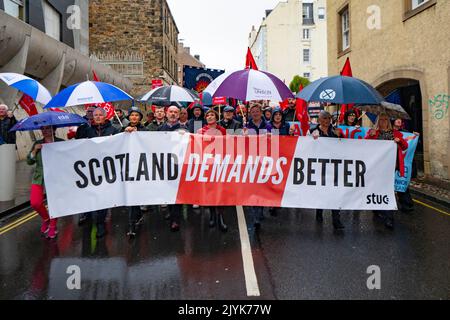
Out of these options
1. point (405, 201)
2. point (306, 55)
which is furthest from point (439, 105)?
point (306, 55)

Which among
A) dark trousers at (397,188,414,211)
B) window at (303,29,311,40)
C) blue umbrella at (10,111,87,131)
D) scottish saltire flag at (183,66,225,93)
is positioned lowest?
dark trousers at (397,188,414,211)

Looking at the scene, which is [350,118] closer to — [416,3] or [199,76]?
[416,3]

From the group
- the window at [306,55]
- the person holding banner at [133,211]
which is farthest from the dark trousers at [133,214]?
the window at [306,55]

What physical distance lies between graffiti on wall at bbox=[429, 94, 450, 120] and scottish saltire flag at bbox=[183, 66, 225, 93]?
688cm

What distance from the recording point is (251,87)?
5.74 metres

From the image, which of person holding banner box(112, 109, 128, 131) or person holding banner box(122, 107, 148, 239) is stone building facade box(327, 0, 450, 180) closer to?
person holding banner box(122, 107, 148, 239)

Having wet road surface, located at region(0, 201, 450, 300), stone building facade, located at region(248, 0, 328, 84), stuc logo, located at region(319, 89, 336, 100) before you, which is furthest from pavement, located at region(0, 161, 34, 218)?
stone building facade, located at region(248, 0, 328, 84)

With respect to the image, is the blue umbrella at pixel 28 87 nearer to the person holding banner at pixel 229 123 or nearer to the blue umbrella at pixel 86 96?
the blue umbrella at pixel 86 96

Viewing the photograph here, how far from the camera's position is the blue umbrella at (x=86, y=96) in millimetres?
5430

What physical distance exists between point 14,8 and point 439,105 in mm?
16865

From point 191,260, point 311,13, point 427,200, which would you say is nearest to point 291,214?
point 191,260

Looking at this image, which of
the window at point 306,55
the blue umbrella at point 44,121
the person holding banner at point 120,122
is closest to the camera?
the blue umbrella at point 44,121

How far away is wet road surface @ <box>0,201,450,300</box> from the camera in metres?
3.80
